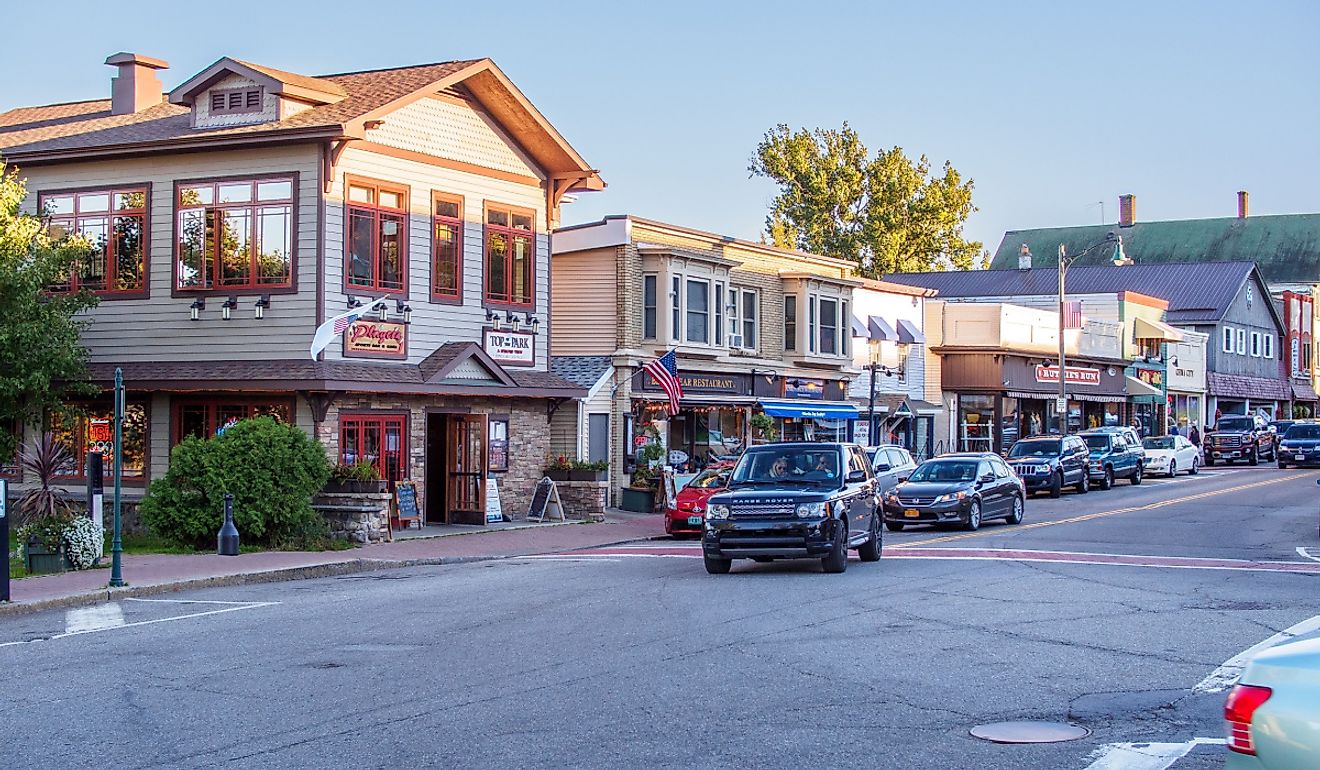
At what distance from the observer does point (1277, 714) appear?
17.8ft

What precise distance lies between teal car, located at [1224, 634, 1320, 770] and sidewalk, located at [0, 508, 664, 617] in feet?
48.9

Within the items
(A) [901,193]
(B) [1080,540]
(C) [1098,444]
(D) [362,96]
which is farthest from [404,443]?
(A) [901,193]

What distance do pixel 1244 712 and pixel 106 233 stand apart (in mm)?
26667

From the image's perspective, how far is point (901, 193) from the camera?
77.1 metres

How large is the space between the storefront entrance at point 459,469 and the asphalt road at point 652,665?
27.9ft

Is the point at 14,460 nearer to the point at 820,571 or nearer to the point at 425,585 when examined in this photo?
the point at 425,585

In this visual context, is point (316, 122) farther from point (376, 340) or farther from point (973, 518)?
point (973, 518)

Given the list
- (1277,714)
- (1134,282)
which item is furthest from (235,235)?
(1134,282)

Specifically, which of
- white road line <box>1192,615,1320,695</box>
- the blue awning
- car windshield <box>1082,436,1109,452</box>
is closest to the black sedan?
the blue awning

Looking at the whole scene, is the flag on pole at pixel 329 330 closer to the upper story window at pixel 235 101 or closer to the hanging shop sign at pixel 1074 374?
the upper story window at pixel 235 101

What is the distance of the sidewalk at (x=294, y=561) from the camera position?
18.4 meters

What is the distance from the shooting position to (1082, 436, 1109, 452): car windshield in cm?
4634

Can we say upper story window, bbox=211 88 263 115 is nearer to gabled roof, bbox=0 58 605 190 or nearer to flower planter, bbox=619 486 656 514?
gabled roof, bbox=0 58 605 190

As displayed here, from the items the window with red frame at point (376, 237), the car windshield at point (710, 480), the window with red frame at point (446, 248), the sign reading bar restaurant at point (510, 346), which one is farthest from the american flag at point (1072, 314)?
the window with red frame at point (376, 237)
